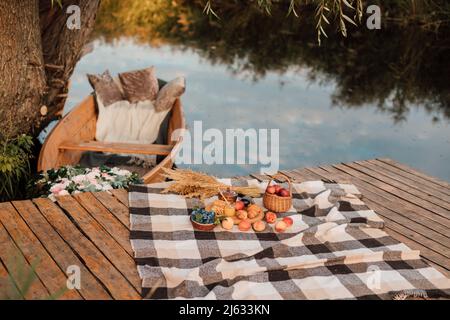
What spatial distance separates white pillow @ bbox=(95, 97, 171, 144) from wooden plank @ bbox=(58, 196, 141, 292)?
2.34 m

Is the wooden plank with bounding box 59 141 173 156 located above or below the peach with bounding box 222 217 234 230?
below

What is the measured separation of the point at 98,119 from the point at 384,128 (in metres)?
3.96

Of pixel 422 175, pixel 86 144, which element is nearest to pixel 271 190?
pixel 422 175

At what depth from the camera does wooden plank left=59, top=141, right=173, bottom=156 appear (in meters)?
5.30

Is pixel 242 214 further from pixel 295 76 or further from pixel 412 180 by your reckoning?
pixel 295 76

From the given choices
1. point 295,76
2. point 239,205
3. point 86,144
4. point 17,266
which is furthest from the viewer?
point 295,76

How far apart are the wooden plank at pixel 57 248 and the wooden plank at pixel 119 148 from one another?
1543 mm

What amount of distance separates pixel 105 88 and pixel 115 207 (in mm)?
2672

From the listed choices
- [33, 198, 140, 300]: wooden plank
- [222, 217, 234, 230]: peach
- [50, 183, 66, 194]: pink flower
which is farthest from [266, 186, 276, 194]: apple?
[50, 183, 66, 194]: pink flower

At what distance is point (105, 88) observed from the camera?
20.4 feet

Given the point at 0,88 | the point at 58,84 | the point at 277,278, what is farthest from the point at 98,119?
the point at 277,278

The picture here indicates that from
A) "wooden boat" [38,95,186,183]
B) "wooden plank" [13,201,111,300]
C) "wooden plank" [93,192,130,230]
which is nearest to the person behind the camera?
"wooden plank" [13,201,111,300]

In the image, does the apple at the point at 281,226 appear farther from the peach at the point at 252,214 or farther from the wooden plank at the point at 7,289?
the wooden plank at the point at 7,289

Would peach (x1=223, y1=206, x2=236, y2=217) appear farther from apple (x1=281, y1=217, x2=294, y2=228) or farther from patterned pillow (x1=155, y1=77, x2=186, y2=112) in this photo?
patterned pillow (x1=155, y1=77, x2=186, y2=112)
